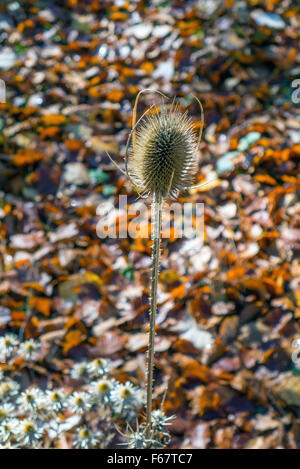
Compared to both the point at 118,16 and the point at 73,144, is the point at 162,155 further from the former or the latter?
the point at 118,16

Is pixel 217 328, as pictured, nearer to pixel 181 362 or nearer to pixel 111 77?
pixel 181 362

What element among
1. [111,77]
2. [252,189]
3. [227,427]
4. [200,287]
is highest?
[111,77]

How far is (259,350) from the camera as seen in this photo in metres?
1.68

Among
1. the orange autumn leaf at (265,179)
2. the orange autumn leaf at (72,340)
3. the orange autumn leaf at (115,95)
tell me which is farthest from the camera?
the orange autumn leaf at (115,95)

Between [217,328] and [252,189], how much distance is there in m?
0.75

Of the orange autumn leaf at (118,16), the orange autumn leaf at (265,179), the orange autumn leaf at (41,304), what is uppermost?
the orange autumn leaf at (118,16)

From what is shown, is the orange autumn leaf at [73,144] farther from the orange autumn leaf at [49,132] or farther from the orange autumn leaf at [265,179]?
the orange autumn leaf at [265,179]

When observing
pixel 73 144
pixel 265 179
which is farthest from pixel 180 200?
pixel 73 144

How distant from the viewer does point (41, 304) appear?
190 cm

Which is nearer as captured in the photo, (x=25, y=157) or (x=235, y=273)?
(x=235, y=273)

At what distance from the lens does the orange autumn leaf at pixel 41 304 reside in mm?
1888

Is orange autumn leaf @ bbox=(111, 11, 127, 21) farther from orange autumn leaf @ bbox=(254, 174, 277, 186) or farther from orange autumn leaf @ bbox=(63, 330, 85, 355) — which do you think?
orange autumn leaf @ bbox=(63, 330, 85, 355)

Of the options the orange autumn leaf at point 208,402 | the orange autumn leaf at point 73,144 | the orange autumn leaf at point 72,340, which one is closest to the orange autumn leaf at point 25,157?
the orange autumn leaf at point 73,144

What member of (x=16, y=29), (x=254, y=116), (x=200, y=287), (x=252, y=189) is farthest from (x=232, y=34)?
(x=200, y=287)
